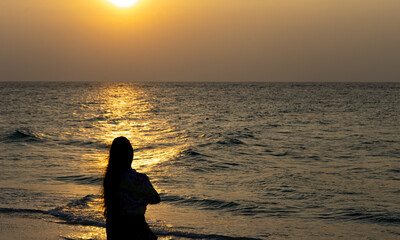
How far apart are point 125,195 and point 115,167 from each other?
272mm

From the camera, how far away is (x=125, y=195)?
438 cm

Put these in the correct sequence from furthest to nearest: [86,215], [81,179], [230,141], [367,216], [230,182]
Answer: [230,141], [81,179], [230,182], [367,216], [86,215]

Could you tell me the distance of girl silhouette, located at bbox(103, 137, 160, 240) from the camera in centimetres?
433

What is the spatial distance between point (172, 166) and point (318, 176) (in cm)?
506

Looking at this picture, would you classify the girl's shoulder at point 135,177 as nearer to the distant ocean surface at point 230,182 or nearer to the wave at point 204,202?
the distant ocean surface at point 230,182

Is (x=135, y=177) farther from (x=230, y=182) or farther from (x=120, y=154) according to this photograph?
(x=230, y=182)

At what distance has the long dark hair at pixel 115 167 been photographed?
170 inches

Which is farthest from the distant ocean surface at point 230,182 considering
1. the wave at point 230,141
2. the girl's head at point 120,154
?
the girl's head at point 120,154

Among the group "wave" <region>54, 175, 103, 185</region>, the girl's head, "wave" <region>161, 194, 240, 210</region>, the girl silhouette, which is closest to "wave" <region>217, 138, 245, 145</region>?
"wave" <region>54, 175, 103, 185</region>

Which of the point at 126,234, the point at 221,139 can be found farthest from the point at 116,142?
the point at 221,139

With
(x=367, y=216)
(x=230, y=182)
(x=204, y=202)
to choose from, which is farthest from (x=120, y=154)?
(x=230, y=182)

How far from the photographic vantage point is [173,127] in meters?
32.7

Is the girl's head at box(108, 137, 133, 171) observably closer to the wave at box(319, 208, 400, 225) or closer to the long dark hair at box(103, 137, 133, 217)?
the long dark hair at box(103, 137, 133, 217)

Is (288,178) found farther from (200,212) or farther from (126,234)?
(126,234)
